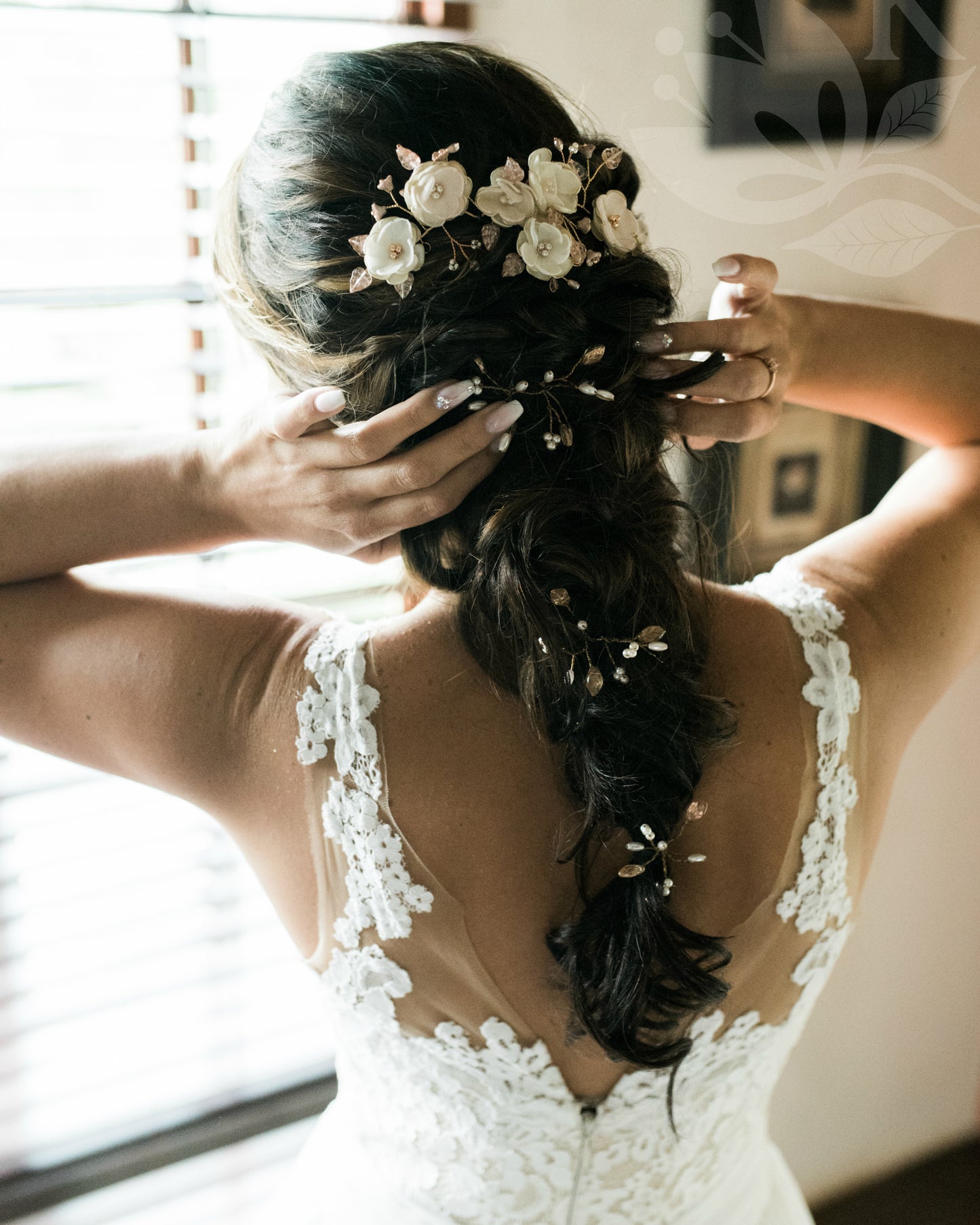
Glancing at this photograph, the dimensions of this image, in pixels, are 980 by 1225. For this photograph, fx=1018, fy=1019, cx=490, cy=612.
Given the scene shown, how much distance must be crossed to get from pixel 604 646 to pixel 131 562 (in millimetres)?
816

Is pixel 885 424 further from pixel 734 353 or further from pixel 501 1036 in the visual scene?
pixel 501 1036

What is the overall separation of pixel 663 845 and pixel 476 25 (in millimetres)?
1075

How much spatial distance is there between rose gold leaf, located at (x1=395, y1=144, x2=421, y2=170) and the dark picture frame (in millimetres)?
884

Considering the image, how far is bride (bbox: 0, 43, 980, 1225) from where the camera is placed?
2.43 feet

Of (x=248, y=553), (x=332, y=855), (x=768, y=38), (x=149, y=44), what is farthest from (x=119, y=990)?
(x=768, y=38)

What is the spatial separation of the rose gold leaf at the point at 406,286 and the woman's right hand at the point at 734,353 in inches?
7.1

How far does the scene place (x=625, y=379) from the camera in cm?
77

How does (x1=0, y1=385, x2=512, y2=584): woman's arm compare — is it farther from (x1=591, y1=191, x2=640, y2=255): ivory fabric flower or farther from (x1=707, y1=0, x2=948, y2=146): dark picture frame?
(x1=707, y1=0, x2=948, y2=146): dark picture frame

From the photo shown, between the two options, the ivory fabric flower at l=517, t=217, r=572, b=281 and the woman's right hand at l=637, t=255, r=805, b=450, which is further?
the woman's right hand at l=637, t=255, r=805, b=450

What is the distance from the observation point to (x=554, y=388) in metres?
0.75

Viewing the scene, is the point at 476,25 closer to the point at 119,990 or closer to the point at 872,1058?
the point at 119,990

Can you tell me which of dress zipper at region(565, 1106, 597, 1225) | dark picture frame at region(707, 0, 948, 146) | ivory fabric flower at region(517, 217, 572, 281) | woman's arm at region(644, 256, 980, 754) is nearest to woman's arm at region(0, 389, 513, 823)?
ivory fabric flower at region(517, 217, 572, 281)

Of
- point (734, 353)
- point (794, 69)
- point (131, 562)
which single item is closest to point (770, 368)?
point (734, 353)

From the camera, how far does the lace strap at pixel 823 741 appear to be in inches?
33.4
